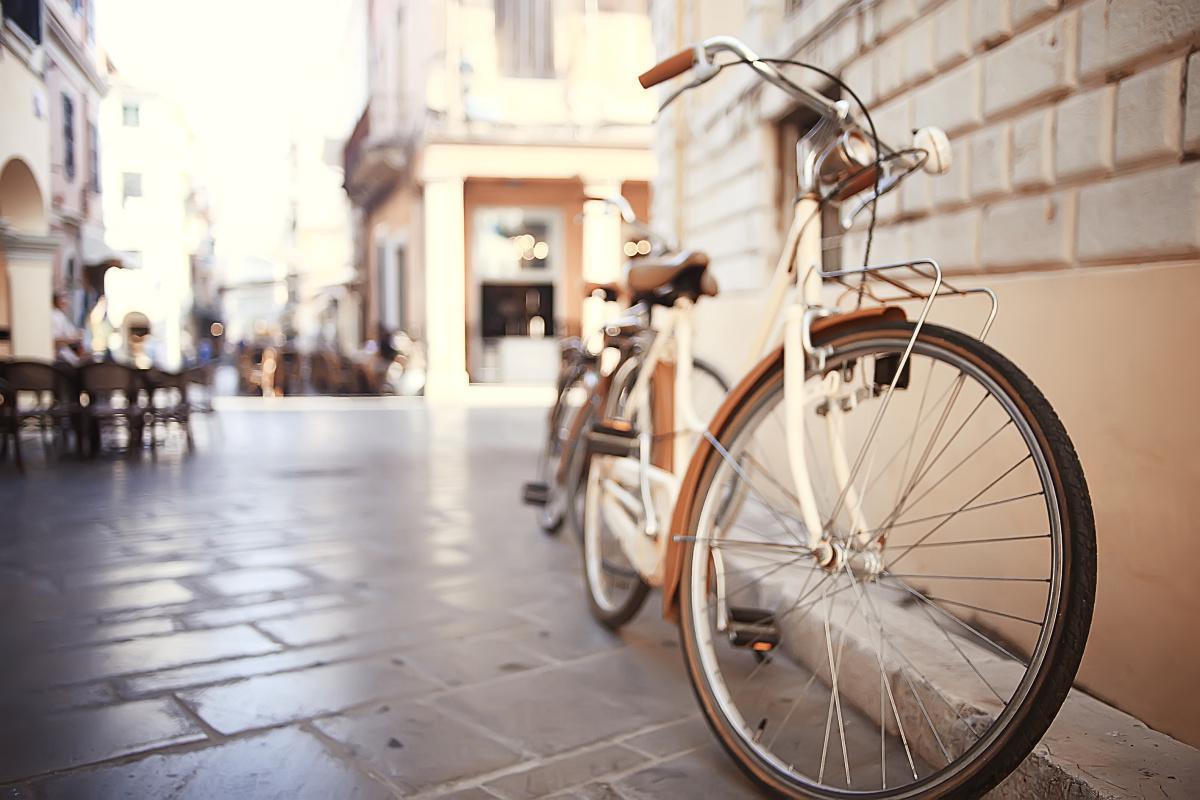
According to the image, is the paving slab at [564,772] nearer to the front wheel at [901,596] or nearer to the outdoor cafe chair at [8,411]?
the front wheel at [901,596]

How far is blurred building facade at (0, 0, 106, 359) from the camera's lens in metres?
12.1

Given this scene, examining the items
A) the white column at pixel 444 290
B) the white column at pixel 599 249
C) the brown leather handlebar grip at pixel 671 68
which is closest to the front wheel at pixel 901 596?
the brown leather handlebar grip at pixel 671 68

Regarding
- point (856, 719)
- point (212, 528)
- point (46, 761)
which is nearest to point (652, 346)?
point (856, 719)

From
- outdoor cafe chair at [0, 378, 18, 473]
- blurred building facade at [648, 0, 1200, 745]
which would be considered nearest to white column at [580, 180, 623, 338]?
outdoor cafe chair at [0, 378, 18, 473]

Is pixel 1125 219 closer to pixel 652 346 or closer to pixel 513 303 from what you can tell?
pixel 652 346

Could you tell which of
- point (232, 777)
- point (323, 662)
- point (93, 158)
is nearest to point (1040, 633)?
point (232, 777)

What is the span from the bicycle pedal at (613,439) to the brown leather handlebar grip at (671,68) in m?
1.20

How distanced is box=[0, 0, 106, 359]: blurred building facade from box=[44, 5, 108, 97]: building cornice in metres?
0.03

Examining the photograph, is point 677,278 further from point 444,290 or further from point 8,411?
point 444,290

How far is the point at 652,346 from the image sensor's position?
340cm

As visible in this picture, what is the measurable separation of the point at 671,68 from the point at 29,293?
1304 centimetres

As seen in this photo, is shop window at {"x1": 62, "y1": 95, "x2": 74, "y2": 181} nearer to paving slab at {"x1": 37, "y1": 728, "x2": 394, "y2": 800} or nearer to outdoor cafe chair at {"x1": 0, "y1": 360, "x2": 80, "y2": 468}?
outdoor cafe chair at {"x1": 0, "y1": 360, "x2": 80, "y2": 468}

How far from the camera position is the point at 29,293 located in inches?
515

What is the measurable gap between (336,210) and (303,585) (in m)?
46.3
